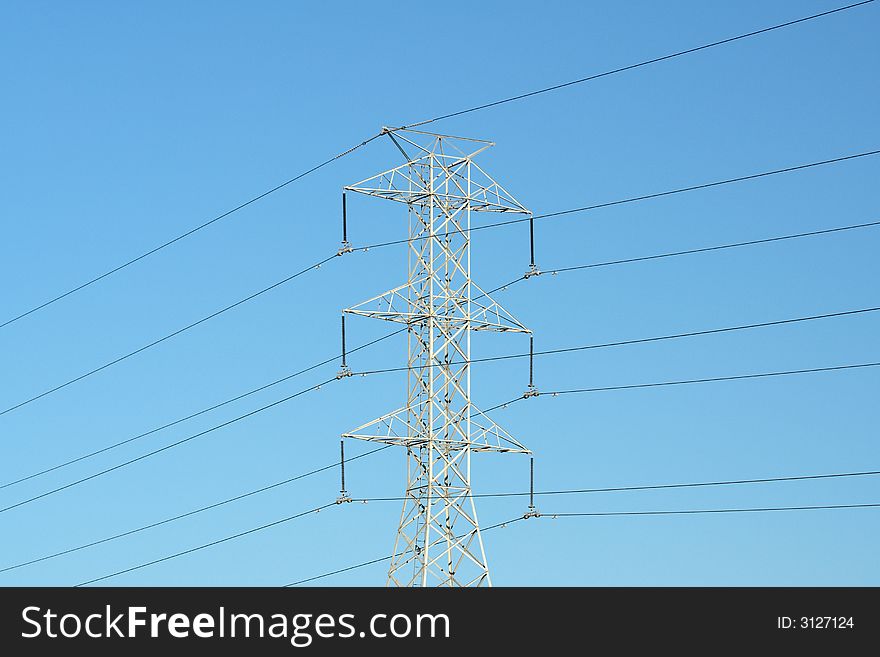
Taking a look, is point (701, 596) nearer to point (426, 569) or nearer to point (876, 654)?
point (876, 654)

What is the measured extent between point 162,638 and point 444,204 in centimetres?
2526

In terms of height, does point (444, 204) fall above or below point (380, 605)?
above

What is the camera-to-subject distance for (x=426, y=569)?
5472cm

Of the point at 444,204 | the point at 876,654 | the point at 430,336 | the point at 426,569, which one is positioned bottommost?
the point at 876,654

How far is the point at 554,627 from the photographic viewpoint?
3712cm

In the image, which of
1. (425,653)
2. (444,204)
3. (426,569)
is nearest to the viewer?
(425,653)

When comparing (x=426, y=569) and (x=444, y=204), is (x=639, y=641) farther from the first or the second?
(x=444, y=204)

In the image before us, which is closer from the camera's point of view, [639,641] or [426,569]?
[639,641]

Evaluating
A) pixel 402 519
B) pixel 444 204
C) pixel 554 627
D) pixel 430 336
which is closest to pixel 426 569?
pixel 402 519

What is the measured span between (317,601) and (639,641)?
5.96 meters

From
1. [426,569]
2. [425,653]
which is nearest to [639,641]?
[425,653]

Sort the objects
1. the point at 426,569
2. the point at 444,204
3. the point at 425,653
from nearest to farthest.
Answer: the point at 425,653 < the point at 426,569 < the point at 444,204

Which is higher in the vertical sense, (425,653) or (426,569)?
(426,569)

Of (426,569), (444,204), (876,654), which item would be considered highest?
(444,204)
